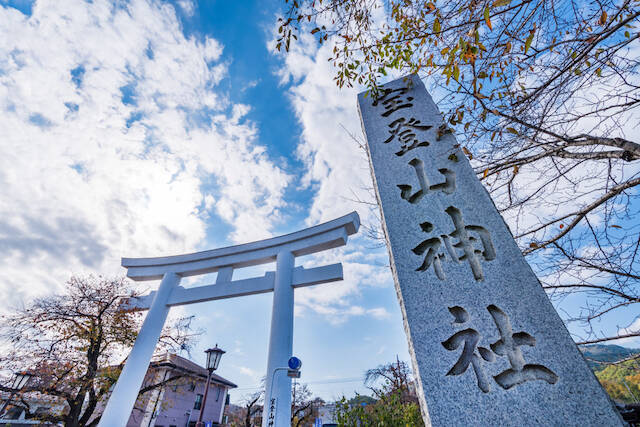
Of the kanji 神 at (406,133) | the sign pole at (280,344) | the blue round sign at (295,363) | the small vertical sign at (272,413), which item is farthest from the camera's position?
the blue round sign at (295,363)

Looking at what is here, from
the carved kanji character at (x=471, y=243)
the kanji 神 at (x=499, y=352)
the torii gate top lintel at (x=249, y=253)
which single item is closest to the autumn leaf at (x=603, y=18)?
the carved kanji character at (x=471, y=243)

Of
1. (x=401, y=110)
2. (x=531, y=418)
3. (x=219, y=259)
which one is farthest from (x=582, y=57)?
(x=219, y=259)

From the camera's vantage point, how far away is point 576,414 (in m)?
1.35

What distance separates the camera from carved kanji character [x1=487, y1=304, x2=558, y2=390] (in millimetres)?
1505

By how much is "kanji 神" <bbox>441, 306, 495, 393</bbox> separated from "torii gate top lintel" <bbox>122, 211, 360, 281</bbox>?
377 cm

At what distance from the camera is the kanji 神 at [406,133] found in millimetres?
2904

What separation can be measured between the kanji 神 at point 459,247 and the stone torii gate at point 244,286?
3106 millimetres

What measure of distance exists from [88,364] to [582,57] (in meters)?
10.1

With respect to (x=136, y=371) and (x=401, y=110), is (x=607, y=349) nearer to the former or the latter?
(x=401, y=110)

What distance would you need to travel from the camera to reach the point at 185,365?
44.2ft

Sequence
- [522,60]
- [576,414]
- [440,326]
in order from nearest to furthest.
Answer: [576,414] → [440,326] → [522,60]

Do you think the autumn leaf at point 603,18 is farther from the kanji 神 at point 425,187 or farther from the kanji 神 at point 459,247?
the kanji 神 at point 459,247

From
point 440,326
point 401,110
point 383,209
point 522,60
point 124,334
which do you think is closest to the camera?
point 440,326

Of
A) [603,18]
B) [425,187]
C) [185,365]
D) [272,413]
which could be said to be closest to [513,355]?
[425,187]
